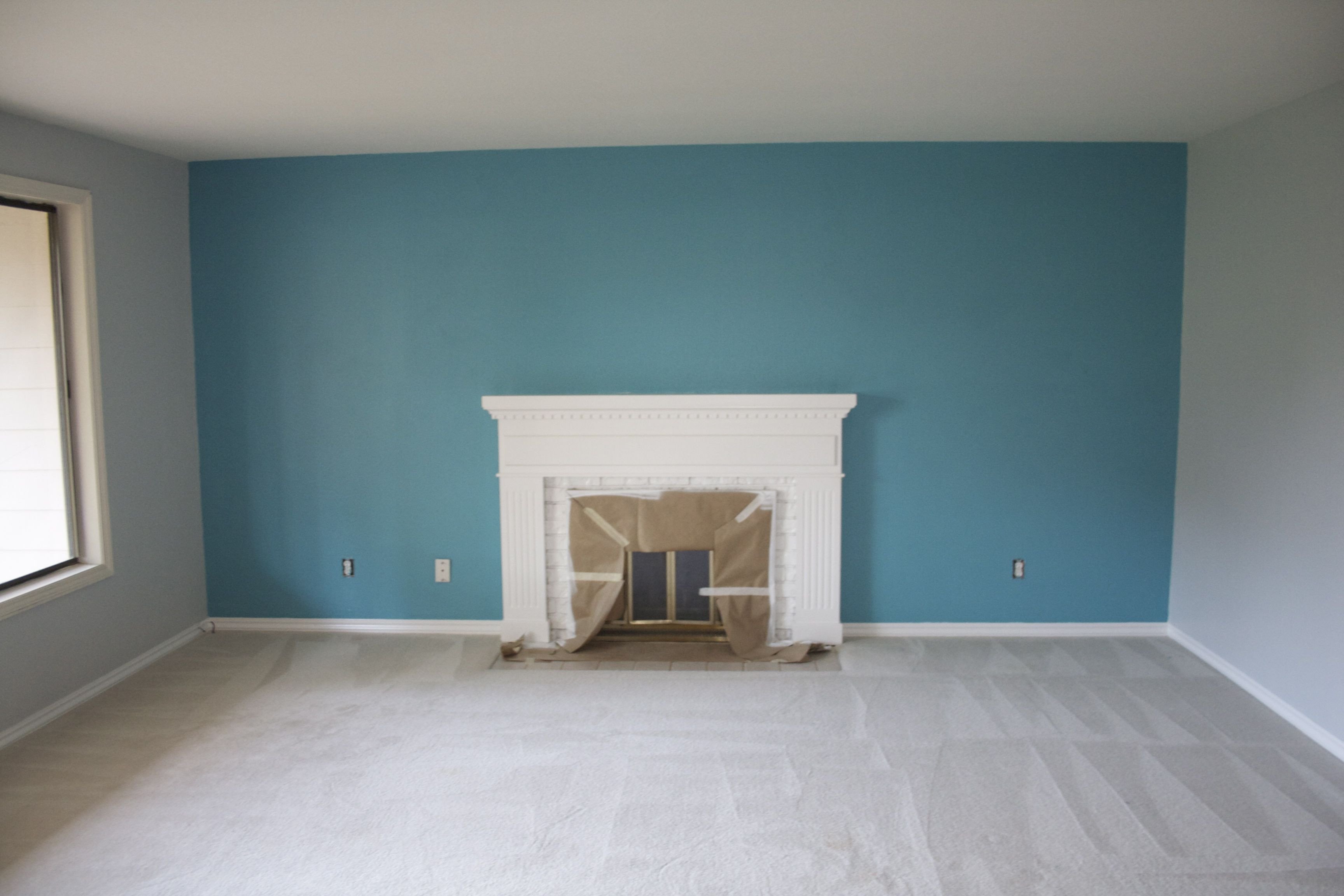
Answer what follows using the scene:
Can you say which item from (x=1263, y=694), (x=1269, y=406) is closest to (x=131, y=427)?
(x=1269, y=406)

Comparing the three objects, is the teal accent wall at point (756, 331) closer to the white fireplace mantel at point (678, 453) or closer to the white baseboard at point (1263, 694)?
the white fireplace mantel at point (678, 453)

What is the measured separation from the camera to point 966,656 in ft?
12.7

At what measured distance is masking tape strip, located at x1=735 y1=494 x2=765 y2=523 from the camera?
3.99m

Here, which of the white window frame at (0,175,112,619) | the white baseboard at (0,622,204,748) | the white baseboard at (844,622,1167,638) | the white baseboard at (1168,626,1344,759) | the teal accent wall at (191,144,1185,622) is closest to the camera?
the white baseboard at (1168,626,1344,759)

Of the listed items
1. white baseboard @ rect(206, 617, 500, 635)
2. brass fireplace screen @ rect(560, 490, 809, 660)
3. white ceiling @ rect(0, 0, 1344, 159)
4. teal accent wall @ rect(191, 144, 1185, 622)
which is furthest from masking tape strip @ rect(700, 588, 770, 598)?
white ceiling @ rect(0, 0, 1344, 159)

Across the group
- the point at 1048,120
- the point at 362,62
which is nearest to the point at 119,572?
the point at 362,62

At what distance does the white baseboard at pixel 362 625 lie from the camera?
423 cm

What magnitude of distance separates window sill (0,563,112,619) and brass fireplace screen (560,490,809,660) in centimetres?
194

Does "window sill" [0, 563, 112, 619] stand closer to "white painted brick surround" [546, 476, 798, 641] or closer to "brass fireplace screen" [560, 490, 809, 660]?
"white painted brick surround" [546, 476, 798, 641]

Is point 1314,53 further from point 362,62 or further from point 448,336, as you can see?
point 448,336

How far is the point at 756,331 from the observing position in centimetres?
398

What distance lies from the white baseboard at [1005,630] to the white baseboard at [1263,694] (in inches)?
6.2

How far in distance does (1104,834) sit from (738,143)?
2.98 m

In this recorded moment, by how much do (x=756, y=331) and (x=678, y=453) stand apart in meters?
0.66
